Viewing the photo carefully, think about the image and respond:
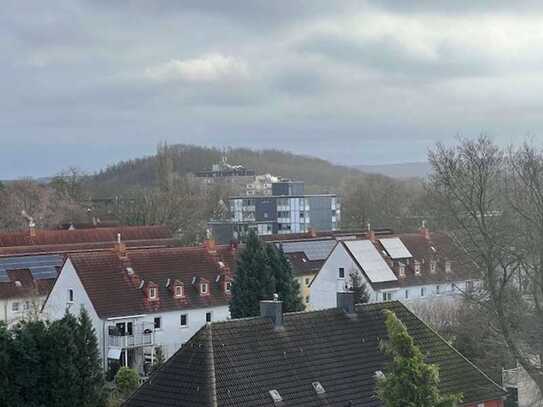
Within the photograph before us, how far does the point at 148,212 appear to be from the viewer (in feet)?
279

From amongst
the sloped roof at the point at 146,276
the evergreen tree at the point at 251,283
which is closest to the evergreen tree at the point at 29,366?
the evergreen tree at the point at 251,283

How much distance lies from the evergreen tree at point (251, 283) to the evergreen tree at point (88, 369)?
35.7 feet

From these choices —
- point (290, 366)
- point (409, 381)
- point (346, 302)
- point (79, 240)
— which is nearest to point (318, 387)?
point (290, 366)

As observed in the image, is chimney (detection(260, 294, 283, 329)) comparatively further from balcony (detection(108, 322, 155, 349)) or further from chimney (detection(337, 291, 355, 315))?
balcony (detection(108, 322, 155, 349))

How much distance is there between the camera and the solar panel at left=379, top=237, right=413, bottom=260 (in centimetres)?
5331

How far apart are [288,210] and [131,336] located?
255 feet

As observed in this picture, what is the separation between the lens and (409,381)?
19.1 metres

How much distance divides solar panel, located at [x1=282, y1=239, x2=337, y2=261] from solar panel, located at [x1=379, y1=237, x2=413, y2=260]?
5813mm

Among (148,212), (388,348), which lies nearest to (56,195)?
(148,212)

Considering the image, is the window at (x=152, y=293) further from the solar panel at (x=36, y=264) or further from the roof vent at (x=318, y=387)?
the roof vent at (x=318, y=387)

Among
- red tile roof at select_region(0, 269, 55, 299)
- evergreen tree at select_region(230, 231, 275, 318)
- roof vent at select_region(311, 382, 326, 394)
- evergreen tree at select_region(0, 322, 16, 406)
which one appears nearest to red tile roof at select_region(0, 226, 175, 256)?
red tile roof at select_region(0, 269, 55, 299)

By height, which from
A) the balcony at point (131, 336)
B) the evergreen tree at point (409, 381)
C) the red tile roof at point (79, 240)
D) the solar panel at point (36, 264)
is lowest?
the balcony at point (131, 336)

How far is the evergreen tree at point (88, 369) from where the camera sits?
26828 millimetres

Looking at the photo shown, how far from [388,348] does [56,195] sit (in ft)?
265
